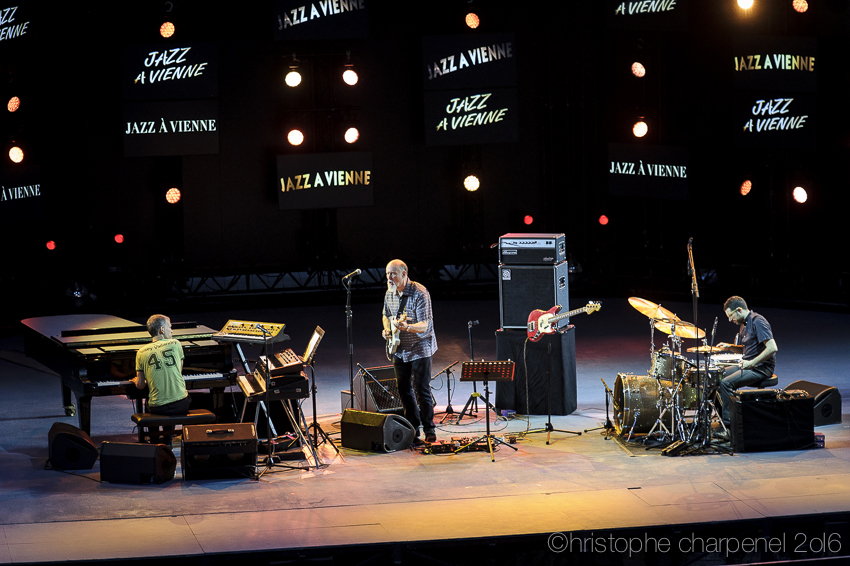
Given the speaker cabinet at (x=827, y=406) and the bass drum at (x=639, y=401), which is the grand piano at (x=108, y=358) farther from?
the speaker cabinet at (x=827, y=406)

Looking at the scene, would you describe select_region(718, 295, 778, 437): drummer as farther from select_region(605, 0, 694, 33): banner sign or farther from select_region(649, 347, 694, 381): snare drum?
select_region(605, 0, 694, 33): banner sign

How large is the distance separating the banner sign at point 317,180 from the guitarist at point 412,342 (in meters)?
7.23

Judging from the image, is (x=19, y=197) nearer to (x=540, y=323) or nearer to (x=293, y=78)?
(x=293, y=78)

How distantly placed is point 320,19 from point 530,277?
23.6 feet

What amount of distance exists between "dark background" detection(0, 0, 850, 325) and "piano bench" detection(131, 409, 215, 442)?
7756mm

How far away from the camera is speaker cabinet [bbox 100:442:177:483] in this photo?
7.89 m

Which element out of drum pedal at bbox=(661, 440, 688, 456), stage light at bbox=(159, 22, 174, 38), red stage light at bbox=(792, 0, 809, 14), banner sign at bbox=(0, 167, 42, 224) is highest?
stage light at bbox=(159, 22, 174, 38)

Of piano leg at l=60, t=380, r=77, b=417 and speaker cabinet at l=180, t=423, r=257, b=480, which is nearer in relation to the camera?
speaker cabinet at l=180, t=423, r=257, b=480

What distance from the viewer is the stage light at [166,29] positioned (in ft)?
50.6

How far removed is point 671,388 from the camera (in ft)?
28.8

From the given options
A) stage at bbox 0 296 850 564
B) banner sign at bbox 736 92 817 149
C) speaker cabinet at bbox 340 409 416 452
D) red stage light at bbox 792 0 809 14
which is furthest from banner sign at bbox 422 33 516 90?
speaker cabinet at bbox 340 409 416 452

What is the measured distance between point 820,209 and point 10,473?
470 inches

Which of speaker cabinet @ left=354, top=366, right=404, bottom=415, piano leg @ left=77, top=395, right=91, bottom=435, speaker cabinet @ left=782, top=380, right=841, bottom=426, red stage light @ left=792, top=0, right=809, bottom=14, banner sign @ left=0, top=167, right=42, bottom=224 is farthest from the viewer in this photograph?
banner sign @ left=0, top=167, right=42, bottom=224

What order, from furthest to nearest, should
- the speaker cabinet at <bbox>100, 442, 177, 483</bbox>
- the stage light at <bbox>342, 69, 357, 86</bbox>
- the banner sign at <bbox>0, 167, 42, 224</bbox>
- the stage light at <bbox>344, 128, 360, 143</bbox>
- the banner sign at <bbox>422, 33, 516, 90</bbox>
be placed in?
the stage light at <bbox>344, 128, 360, 143</bbox>
the stage light at <bbox>342, 69, 357, 86</bbox>
the banner sign at <bbox>422, 33, 516, 90</bbox>
the banner sign at <bbox>0, 167, 42, 224</bbox>
the speaker cabinet at <bbox>100, 442, 177, 483</bbox>
